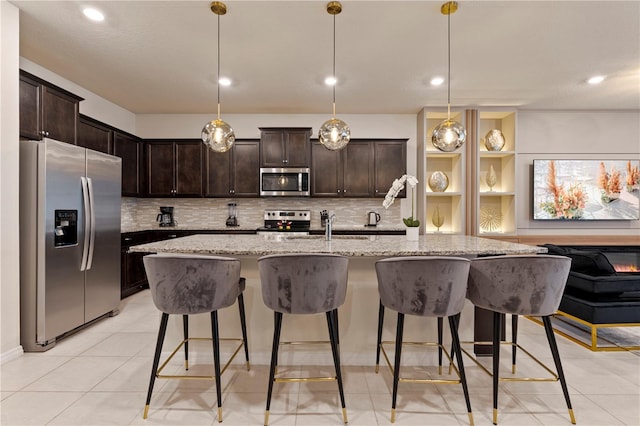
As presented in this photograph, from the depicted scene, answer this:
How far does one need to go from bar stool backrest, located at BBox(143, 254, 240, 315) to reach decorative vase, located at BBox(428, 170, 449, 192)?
13.2 ft

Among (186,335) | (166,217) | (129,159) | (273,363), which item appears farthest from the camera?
(166,217)

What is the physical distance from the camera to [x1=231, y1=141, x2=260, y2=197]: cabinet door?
517cm

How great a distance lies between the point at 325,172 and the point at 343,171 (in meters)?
0.28

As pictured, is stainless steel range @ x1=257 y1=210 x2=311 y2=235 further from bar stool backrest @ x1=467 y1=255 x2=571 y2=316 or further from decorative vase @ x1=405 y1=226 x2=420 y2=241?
bar stool backrest @ x1=467 y1=255 x2=571 y2=316

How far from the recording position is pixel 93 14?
8.84 ft

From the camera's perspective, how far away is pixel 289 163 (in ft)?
16.6

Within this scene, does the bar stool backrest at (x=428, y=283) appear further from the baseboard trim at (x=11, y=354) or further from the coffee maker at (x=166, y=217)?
the coffee maker at (x=166, y=217)

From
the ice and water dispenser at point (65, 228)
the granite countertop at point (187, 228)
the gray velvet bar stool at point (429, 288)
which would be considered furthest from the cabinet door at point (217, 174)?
the gray velvet bar stool at point (429, 288)

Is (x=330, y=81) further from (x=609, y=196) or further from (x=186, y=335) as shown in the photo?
(x=609, y=196)

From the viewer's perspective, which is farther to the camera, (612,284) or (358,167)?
(358,167)

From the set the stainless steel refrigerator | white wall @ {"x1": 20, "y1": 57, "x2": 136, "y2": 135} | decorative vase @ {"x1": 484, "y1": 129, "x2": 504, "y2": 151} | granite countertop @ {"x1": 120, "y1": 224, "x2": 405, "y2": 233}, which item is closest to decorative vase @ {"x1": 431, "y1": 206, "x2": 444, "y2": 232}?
granite countertop @ {"x1": 120, "y1": 224, "x2": 405, "y2": 233}

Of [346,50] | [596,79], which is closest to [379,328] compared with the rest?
[346,50]

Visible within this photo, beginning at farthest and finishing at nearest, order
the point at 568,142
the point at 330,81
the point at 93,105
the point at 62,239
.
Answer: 1. the point at 568,142
2. the point at 93,105
3. the point at 330,81
4. the point at 62,239

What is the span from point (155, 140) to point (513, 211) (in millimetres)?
5647
